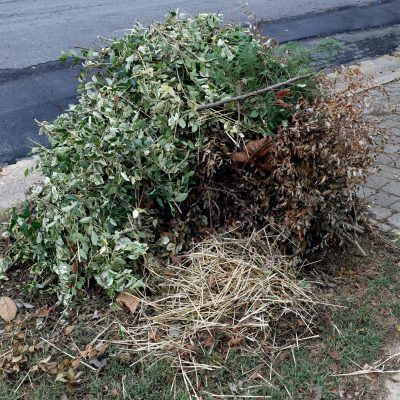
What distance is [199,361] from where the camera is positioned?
3039 millimetres

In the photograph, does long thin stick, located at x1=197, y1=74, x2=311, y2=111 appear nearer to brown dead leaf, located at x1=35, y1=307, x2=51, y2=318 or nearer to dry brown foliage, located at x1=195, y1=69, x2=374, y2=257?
dry brown foliage, located at x1=195, y1=69, x2=374, y2=257

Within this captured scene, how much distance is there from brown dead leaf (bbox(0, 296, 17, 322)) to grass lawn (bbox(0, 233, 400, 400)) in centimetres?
4

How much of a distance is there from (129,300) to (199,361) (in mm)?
551

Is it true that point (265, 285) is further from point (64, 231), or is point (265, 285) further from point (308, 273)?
point (64, 231)

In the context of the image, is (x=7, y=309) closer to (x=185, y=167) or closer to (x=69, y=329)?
(x=69, y=329)

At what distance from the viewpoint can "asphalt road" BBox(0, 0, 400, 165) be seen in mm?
6234

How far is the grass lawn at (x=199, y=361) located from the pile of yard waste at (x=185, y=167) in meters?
0.23

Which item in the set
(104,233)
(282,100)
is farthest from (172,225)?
(282,100)

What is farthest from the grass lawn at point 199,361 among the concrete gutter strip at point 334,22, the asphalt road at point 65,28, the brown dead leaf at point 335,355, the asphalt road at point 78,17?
the concrete gutter strip at point 334,22

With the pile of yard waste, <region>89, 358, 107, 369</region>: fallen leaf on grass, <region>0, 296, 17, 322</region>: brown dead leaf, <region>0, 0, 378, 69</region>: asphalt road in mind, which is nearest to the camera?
<region>89, 358, 107, 369</region>: fallen leaf on grass

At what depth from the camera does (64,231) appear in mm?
3535

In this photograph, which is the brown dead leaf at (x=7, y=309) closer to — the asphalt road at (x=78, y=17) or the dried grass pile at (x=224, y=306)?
the dried grass pile at (x=224, y=306)

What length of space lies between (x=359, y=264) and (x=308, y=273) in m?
0.37

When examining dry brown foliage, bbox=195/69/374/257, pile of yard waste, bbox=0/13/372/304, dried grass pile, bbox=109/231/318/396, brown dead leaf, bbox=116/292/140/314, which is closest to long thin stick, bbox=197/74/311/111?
pile of yard waste, bbox=0/13/372/304
